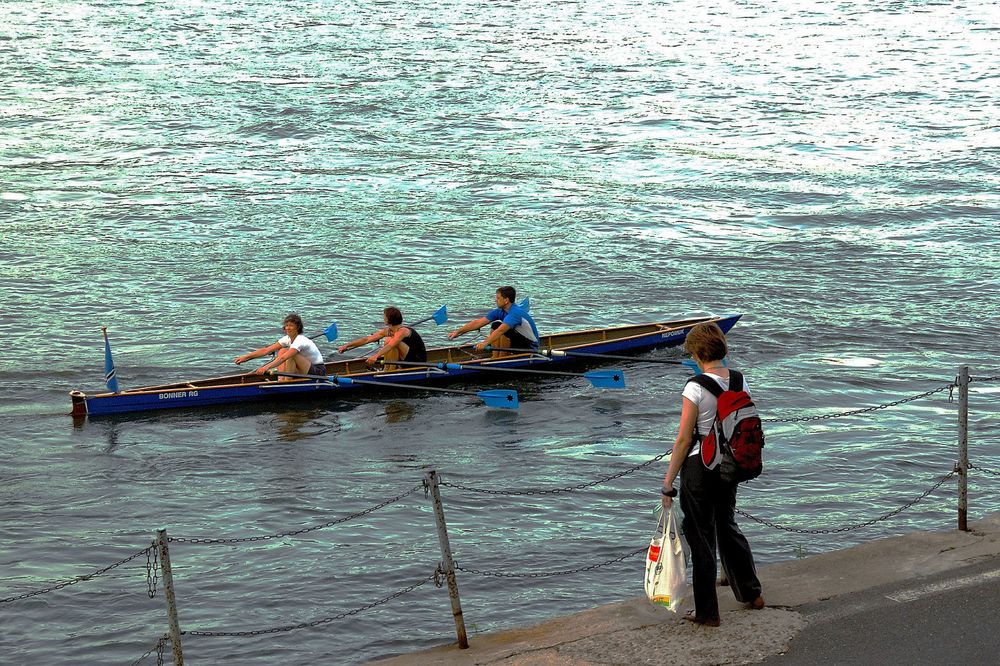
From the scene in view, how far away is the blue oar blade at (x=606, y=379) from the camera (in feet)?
62.7

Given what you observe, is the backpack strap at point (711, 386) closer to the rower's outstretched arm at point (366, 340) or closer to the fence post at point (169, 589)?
the fence post at point (169, 589)

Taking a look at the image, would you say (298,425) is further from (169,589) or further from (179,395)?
(169,589)

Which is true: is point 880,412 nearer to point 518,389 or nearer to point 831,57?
point 518,389

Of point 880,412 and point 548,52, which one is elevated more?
point 548,52

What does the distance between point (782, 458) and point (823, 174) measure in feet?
64.9

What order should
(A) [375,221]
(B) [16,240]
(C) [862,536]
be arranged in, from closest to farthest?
1. (C) [862,536]
2. (B) [16,240]
3. (A) [375,221]

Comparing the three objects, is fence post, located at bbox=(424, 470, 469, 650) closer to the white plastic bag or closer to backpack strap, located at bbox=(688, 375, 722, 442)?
the white plastic bag

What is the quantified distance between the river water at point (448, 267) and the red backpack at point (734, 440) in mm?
3457

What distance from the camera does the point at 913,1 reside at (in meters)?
59.0

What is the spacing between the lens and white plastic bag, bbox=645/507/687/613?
809cm

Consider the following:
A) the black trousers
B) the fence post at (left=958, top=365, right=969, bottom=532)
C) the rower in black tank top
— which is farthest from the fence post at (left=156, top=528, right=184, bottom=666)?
the rower in black tank top

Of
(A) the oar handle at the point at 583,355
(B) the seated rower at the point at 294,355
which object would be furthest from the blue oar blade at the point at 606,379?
(B) the seated rower at the point at 294,355

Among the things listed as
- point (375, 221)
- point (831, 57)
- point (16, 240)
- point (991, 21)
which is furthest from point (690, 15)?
point (16, 240)

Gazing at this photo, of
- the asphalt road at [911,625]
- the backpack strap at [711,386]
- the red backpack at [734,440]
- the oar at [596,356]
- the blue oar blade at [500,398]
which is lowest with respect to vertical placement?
the asphalt road at [911,625]
